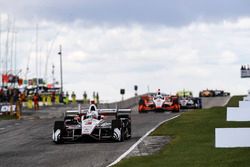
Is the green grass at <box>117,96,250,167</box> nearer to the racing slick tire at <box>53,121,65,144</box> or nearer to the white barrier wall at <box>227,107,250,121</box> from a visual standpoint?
the white barrier wall at <box>227,107,250,121</box>

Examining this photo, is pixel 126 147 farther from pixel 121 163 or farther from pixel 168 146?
pixel 121 163

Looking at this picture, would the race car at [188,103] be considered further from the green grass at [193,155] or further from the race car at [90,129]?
the race car at [90,129]

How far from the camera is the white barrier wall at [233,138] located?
45.9 ft

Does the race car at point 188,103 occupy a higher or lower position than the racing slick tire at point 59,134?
higher

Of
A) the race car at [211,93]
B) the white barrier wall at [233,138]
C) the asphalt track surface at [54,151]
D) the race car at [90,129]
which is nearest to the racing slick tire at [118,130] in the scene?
the race car at [90,129]

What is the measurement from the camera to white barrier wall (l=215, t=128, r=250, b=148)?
13977 mm

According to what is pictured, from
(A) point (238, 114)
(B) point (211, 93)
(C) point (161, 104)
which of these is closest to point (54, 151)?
(A) point (238, 114)

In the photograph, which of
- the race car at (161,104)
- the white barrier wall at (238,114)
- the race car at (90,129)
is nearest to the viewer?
the white barrier wall at (238,114)

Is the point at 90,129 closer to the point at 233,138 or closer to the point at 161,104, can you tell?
the point at 233,138

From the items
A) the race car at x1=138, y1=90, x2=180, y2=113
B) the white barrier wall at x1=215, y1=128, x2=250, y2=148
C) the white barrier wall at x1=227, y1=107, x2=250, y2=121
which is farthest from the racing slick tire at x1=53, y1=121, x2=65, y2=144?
the race car at x1=138, y1=90, x2=180, y2=113

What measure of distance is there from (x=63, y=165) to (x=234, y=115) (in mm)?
5397

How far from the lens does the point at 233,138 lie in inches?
552

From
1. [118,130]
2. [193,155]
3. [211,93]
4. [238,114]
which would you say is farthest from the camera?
[211,93]

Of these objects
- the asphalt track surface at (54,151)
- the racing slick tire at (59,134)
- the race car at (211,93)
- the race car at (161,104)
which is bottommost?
the asphalt track surface at (54,151)
